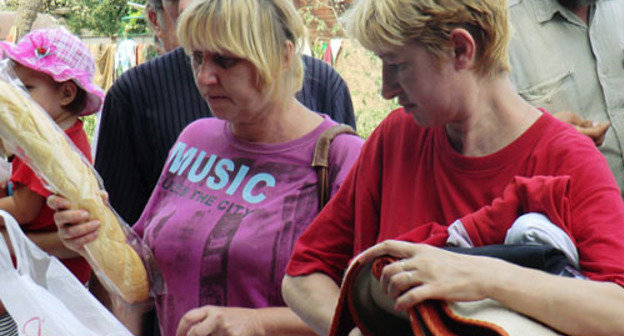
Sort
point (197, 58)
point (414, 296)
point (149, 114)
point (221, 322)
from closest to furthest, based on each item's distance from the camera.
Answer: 1. point (414, 296)
2. point (221, 322)
3. point (197, 58)
4. point (149, 114)

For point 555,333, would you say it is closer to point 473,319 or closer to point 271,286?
point 473,319

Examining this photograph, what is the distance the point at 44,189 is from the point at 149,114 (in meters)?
0.46

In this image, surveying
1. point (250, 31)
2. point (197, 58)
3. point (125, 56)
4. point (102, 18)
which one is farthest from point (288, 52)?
point (102, 18)

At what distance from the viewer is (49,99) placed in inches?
129

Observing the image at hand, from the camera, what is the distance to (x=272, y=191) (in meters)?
2.36

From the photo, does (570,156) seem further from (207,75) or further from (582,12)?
(582,12)

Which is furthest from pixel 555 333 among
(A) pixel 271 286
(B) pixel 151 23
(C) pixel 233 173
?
(B) pixel 151 23

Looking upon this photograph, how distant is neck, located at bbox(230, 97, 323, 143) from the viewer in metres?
2.45

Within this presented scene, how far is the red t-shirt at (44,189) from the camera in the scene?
3062mm

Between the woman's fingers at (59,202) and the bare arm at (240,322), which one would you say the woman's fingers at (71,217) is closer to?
the woman's fingers at (59,202)

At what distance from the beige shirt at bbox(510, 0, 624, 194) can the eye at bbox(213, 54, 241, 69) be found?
94 centimetres

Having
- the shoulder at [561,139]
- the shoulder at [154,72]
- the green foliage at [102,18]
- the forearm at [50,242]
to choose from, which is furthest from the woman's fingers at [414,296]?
the green foliage at [102,18]

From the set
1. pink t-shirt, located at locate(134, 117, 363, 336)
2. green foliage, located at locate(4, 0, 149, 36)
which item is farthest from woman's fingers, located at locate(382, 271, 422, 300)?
green foliage, located at locate(4, 0, 149, 36)

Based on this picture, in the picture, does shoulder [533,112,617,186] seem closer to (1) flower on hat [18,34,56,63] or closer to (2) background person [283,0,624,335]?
(2) background person [283,0,624,335]
